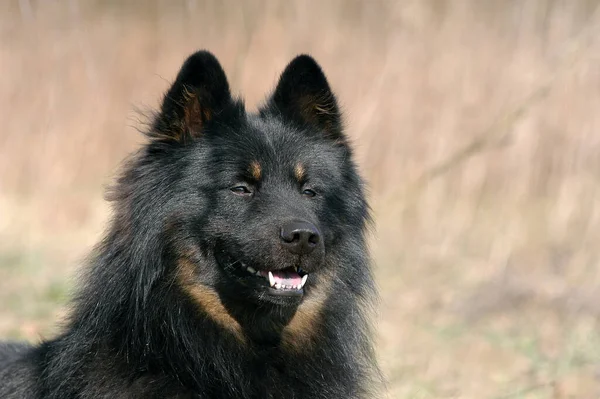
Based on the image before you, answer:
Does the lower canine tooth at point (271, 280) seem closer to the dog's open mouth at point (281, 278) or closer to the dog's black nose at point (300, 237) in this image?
the dog's open mouth at point (281, 278)

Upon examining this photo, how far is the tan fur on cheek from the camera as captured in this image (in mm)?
4270

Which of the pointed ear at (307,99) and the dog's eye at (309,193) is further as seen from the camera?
the pointed ear at (307,99)

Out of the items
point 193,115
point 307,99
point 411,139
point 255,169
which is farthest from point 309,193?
point 411,139

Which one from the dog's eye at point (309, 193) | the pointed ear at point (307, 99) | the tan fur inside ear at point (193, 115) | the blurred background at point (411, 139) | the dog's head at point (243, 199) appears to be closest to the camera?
the dog's head at point (243, 199)

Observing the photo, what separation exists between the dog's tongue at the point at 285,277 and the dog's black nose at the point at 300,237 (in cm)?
20

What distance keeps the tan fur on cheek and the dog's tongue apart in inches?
14.3

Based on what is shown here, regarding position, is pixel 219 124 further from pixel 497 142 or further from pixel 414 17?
pixel 414 17

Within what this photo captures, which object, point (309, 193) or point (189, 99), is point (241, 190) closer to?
point (309, 193)

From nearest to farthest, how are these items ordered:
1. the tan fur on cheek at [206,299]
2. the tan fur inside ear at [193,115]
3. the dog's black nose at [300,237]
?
1. the dog's black nose at [300,237]
2. the tan fur on cheek at [206,299]
3. the tan fur inside ear at [193,115]

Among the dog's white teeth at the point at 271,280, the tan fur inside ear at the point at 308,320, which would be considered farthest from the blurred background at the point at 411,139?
the dog's white teeth at the point at 271,280

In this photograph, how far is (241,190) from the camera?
4363 millimetres

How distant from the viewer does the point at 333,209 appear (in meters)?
4.54

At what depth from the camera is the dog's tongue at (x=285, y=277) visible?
13.8ft

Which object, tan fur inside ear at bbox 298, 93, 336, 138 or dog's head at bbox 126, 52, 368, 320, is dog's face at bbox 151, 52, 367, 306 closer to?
dog's head at bbox 126, 52, 368, 320
